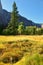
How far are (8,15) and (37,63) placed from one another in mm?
137529

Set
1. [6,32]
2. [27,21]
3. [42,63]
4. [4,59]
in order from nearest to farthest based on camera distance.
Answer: [42,63], [4,59], [6,32], [27,21]

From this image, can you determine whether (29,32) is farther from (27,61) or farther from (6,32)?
(27,61)

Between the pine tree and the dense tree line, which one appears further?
the pine tree

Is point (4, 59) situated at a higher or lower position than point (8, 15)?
lower

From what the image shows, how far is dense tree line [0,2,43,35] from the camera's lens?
70912mm

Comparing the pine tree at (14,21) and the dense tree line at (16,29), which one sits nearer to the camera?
the dense tree line at (16,29)

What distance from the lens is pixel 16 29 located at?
255 feet

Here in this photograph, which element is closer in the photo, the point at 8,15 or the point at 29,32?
the point at 29,32

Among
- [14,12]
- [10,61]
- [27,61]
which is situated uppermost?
[14,12]

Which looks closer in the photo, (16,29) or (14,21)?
(16,29)

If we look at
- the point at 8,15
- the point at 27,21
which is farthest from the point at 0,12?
the point at 27,21

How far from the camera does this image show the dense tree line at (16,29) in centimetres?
7091

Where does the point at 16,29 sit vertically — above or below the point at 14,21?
below

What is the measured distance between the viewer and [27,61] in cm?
996
